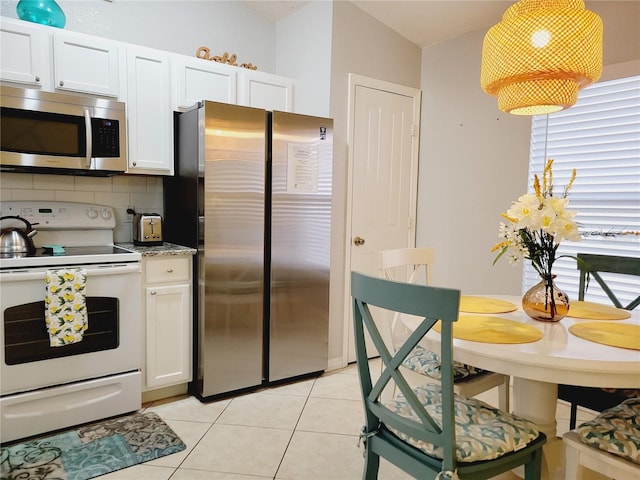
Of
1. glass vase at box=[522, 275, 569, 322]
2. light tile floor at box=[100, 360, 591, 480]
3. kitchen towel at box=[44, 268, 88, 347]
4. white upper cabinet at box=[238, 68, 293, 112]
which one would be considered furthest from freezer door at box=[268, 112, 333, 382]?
glass vase at box=[522, 275, 569, 322]

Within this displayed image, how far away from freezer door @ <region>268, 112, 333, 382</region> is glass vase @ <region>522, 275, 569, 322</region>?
4.96 feet

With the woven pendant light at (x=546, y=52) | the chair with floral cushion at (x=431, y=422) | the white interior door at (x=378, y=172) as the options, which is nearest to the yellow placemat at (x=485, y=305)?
the chair with floral cushion at (x=431, y=422)

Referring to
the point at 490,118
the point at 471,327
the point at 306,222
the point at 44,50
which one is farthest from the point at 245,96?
the point at 471,327

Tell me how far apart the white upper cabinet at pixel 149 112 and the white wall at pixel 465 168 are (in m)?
2.01

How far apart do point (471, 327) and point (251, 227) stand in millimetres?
1504

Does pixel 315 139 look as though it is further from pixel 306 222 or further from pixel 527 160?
pixel 527 160

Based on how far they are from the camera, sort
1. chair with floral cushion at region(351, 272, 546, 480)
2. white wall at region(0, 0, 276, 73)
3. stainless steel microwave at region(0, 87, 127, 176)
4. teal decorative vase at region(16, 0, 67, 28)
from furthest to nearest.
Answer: white wall at region(0, 0, 276, 73), teal decorative vase at region(16, 0, 67, 28), stainless steel microwave at region(0, 87, 127, 176), chair with floral cushion at region(351, 272, 546, 480)

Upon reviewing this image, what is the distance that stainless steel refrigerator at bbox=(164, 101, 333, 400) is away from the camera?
2621 millimetres

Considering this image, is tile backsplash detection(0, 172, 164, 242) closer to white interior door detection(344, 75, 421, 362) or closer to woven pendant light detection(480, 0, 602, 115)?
white interior door detection(344, 75, 421, 362)

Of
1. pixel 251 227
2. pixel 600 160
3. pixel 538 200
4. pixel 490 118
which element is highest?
pixel 490 118

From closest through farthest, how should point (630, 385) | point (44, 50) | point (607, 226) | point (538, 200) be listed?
point (630, 385), point (538, 200), point (44, 50), point (607, 226)

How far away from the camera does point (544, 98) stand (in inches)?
67.9

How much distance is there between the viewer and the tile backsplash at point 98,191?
8.65 feet

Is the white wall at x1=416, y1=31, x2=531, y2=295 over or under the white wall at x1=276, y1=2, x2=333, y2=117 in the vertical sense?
under
